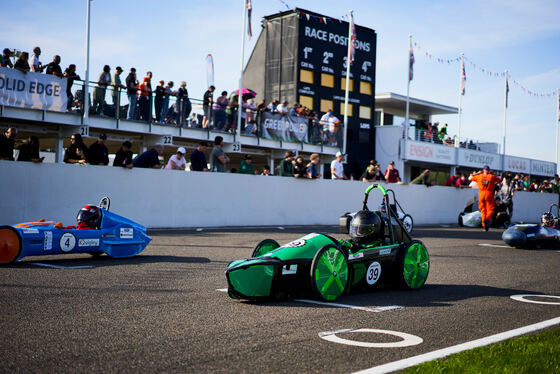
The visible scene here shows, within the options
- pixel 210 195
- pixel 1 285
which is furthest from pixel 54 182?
pixel 1 285

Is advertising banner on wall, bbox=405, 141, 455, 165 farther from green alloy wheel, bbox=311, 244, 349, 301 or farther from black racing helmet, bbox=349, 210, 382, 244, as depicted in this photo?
green alloy wheel, bbox=311, 244, 349, 301

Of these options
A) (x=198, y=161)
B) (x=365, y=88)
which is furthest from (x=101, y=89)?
(x=365, y=88)

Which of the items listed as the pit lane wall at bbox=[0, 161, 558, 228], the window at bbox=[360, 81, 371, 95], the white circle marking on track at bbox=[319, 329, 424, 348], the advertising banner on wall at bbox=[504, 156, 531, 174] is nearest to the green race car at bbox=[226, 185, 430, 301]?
the white circle marking on track at bbox=[319, 329, 424, 348]

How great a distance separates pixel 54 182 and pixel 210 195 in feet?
16.2

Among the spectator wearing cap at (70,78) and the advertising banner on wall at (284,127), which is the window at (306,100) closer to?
the advertising banner on wall at (284,127)

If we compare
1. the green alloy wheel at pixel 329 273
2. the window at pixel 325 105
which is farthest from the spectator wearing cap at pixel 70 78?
the window at pixel 325 105

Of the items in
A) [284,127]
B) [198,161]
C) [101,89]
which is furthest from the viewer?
[284,127]

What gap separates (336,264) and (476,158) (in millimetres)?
43357

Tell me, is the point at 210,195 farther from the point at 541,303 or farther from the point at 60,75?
the point at 541,303

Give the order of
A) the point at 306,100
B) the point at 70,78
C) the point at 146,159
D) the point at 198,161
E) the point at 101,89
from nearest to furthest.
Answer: the point at 146,159
the point at 198,161
the point at 70,78
the point at 101,89
the point at 306,100

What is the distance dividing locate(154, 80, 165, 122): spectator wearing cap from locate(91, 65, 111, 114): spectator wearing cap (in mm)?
2054

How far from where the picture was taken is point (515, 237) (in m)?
14.1

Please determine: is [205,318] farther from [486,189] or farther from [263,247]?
[486,189]

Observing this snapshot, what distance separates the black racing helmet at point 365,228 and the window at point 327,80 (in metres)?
30.8
